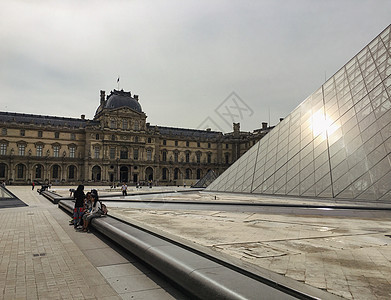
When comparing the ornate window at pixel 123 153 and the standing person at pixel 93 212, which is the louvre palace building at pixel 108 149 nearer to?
the ornate window at pixel 123 153

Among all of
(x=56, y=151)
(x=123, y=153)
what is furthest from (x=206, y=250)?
(x=123, y=153)

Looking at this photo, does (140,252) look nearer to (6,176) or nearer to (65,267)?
(65,267)

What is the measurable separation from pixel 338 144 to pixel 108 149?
166 ft

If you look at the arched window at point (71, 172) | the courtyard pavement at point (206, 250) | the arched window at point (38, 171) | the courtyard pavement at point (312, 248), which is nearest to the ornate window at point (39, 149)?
the arched window at point (38, 171)

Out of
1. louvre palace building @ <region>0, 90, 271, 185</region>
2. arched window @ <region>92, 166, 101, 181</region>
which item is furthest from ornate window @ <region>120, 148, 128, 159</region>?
arched window @ <region>92, 166, 101, 181</region>

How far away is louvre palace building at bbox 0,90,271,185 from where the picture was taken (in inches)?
2149

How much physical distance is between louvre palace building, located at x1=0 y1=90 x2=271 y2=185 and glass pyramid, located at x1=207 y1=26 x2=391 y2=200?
40.7 metres

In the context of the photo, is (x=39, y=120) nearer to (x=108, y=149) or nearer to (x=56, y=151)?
(x=56, y=151)

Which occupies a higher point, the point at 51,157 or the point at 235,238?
the point at 51,157

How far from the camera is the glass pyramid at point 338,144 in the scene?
51.6 ft

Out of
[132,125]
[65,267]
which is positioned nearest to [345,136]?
[65,267]

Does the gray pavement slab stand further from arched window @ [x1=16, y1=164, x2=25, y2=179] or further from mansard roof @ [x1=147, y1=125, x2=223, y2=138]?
mansard roof @ [x1=147, y1=125, x2=223, y2=138]

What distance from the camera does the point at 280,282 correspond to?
3.42 metres

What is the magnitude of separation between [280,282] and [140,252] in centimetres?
238
